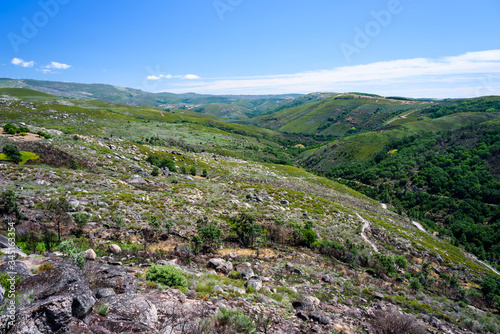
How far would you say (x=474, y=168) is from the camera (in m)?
120

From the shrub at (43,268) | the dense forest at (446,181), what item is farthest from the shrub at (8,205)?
the dense forest at (446,181)

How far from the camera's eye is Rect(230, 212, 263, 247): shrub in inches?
835

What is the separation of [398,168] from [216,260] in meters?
148

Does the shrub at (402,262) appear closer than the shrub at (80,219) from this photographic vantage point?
No

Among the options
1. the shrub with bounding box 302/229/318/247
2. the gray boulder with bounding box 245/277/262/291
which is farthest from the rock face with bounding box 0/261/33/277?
the shrub with bounding box 302/229/318/247

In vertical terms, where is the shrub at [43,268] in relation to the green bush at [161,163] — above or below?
above

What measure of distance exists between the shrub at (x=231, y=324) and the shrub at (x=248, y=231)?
42.2 ft

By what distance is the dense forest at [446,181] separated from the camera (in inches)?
3290

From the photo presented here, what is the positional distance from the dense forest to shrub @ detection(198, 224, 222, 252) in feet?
273

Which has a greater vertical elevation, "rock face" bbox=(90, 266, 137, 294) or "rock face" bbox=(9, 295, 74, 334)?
"rock face" bbox=(9, 295, 74, 334)

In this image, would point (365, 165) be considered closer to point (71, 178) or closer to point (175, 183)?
point (175, 183)

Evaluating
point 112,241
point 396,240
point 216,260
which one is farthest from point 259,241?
point 396,240

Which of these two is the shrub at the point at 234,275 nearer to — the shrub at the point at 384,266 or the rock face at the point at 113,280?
the rock face at the point at 113,280

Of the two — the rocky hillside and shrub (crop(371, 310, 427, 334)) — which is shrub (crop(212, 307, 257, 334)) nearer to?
the rocky hillside
